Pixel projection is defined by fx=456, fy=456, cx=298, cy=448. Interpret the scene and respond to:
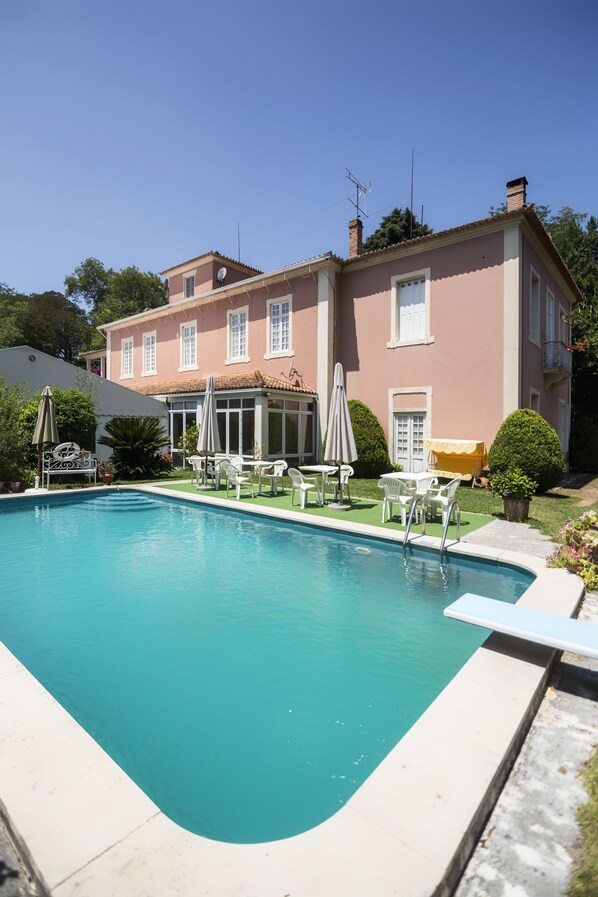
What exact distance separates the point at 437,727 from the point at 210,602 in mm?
3712

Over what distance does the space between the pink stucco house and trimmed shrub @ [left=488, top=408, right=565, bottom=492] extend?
145 centimetres

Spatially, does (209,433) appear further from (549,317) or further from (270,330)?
(549,317)

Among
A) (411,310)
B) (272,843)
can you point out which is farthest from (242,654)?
(411,310)

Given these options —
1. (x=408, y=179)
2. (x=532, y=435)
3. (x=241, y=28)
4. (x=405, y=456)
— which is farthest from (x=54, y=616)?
(x=408, y=179)

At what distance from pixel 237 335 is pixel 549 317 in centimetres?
1410

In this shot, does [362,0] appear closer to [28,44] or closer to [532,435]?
[28,44]

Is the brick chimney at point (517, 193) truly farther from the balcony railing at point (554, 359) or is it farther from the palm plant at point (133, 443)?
the palm plant at point (133, 443)

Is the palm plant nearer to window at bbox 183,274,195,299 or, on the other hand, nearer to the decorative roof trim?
the decorative roof trim

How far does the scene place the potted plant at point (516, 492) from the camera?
1001cm

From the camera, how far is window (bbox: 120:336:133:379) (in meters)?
29.0

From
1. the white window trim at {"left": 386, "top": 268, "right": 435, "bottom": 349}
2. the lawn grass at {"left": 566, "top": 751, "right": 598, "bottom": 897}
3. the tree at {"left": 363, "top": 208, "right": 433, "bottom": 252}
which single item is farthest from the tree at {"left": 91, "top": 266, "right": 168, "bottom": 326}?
Answer: the lawn grass at {"left": 566, "top": 751, "right": 598, "bottom": 897}

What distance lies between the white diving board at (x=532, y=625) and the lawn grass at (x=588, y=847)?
1041mm

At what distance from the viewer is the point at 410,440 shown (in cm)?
1738

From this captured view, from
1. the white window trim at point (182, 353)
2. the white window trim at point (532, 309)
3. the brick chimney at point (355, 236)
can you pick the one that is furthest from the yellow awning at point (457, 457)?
the white window trim at point (182, 353)
